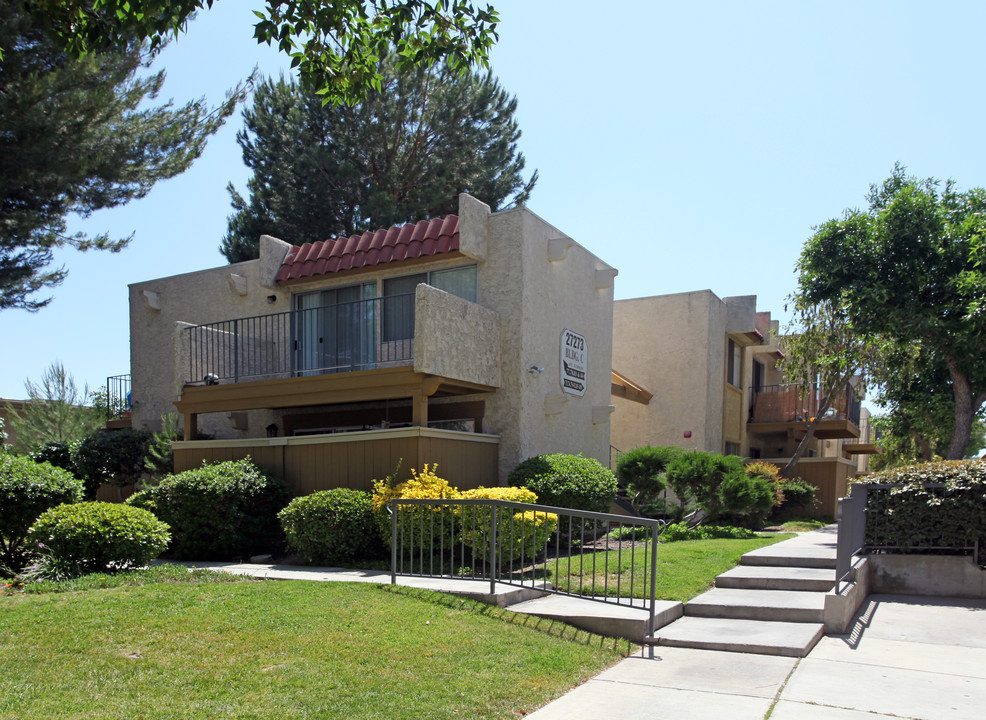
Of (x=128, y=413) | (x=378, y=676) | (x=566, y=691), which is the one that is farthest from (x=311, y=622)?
(x=128, y=413)

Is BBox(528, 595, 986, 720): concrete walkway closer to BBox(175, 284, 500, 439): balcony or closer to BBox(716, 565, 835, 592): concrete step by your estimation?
BBox(716, 565, 835, 592): concrete step

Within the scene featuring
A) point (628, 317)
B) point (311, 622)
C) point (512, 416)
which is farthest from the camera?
point (628, 317)

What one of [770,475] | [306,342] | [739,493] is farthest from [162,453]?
[770,475]

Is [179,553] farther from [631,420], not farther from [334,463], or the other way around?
[631,420]

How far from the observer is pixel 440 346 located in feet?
42.8

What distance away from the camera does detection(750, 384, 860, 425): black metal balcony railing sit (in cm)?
2397

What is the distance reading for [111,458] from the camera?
17203mm

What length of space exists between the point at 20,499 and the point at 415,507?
16.3ft

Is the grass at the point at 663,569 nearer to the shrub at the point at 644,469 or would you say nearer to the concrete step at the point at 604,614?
the concrete step at the point at 604,614

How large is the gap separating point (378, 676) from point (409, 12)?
612 centimetres

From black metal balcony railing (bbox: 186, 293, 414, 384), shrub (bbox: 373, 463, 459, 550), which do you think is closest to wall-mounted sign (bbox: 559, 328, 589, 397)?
black metal balcony railing (bbox: 186, 293, 414, 384)

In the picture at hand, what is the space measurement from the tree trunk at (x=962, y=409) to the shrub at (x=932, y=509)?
A: 3.57m

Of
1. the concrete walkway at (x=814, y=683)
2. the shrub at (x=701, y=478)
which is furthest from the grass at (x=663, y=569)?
the shrub at (x=701, y=478)

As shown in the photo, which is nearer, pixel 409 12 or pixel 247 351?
pixel 409 12
